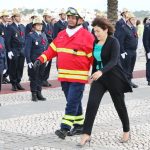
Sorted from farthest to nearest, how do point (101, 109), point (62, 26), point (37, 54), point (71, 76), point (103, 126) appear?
point (62, 26) → point (37, 54) → point (101, 109) → point (103, 126) → point (71, 76)

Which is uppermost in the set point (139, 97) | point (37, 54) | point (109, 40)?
point (109, 40)

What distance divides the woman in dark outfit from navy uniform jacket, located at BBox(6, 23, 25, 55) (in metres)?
5.94

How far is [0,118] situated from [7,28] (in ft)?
13.7

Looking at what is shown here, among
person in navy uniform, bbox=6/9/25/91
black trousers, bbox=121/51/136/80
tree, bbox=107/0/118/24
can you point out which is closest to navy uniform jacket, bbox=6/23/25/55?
person in navy uniform, bbox=6/9/25/91

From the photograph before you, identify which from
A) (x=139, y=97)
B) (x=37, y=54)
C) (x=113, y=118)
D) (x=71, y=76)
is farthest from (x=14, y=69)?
(x=71, y=76)

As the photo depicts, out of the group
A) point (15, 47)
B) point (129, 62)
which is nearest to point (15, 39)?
point (15, 47)

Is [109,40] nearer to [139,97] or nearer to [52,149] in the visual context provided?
[52,149]

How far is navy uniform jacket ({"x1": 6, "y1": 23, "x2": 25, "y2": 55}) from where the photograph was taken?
13403mm

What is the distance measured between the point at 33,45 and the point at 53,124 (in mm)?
3254

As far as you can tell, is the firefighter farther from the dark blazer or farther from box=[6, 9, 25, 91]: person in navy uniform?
box=[6, 9, 25, 91]: person in navy uniform

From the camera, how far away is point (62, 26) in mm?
15750

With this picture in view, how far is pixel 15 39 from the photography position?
13.5m

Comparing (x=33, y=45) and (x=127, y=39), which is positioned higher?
(x=33, y=45)

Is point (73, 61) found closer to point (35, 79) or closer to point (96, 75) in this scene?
point (96, 75)
